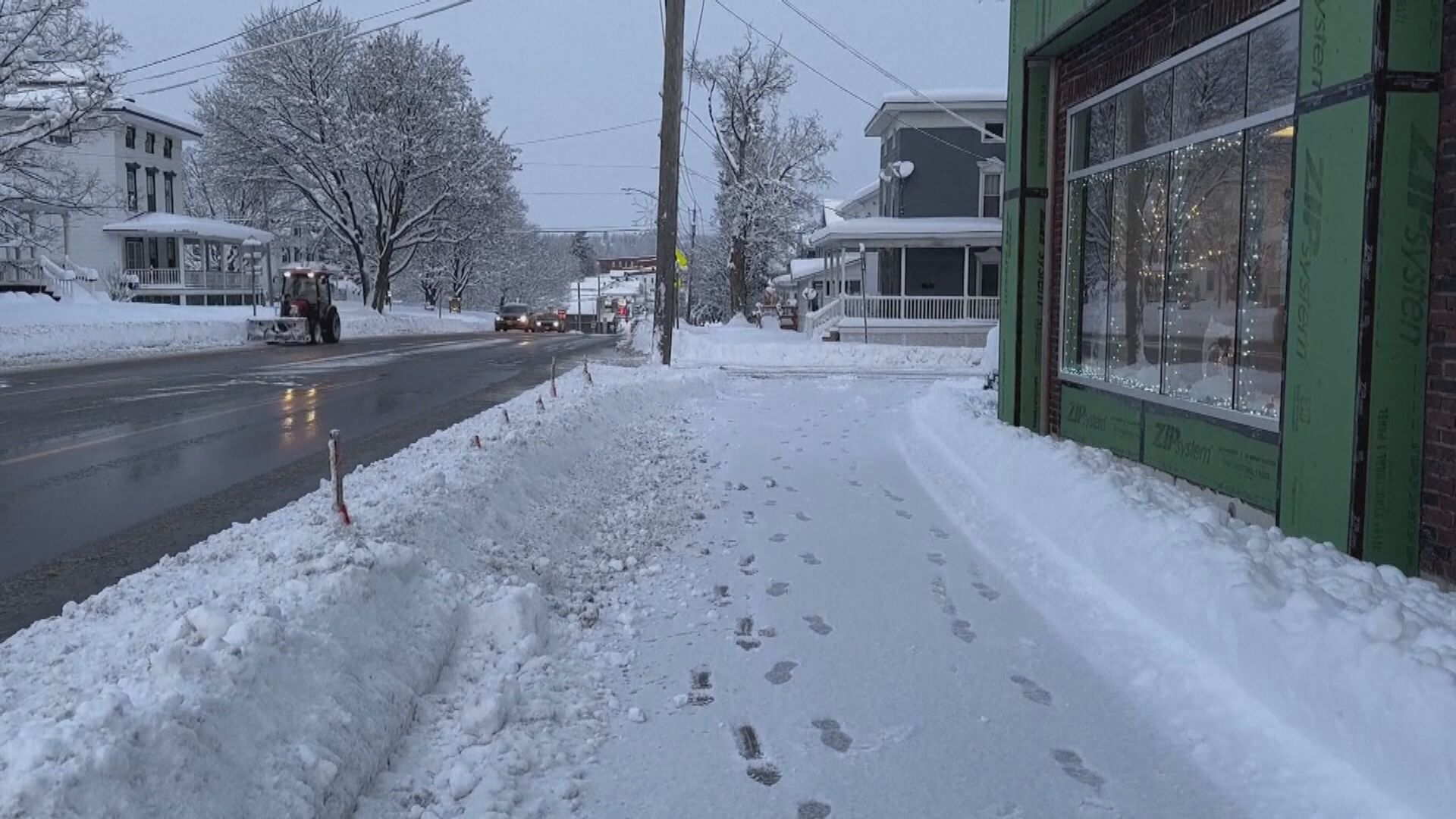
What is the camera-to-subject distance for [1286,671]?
4340 millimetres

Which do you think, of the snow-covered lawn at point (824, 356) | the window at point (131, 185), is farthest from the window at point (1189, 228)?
the window at point (131, 185)

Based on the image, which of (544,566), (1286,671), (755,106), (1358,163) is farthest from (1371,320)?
(755,106)

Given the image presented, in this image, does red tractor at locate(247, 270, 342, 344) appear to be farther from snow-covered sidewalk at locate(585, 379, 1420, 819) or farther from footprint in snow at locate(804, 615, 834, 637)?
footprint in snow at locate(804, 615, 834, 637)

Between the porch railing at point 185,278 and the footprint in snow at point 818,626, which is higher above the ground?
the porch railing at point 185,278

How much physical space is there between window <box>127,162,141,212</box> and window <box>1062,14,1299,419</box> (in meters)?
52.1

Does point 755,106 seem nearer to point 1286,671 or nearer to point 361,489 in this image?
point 361,489

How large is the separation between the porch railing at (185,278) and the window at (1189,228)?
156ft

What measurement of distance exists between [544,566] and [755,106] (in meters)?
48.1

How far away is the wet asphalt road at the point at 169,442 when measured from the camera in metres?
6.80

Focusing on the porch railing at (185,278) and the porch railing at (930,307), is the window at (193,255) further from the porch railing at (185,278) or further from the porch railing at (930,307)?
the porch railing at (930,307)

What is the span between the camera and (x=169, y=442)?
37.6 ft

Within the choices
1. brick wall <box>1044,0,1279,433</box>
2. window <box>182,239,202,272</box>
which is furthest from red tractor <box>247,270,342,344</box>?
brick wall <box>1044,0,1279,433</box>

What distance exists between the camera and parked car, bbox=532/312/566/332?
187ft

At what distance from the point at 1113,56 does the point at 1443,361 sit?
18.2ft
